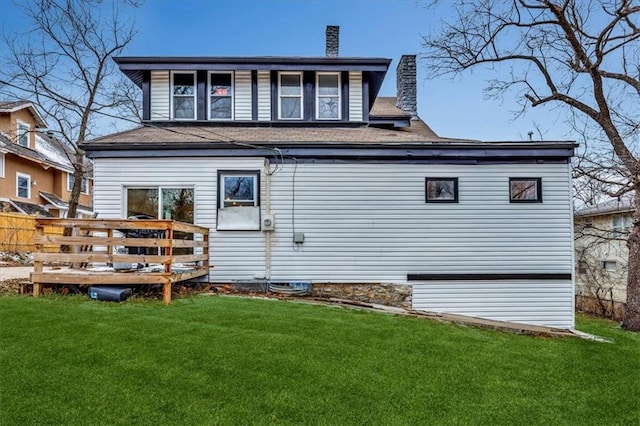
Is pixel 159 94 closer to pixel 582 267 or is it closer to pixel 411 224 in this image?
pixel 411 224

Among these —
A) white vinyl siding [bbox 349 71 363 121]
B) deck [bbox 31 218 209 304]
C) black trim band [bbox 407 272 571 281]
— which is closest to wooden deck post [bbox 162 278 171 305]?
deck [bbox 31 218 209 304]

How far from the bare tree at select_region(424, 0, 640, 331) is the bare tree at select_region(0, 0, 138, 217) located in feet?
36.8

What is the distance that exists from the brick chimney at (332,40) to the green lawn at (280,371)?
9.91 metres

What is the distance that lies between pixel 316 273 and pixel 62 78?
513 inches

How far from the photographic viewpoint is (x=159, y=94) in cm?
1115

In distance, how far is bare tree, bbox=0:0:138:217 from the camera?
14133 millimetres

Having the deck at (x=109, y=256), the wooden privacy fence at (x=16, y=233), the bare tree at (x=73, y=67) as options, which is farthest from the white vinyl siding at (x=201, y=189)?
the wooden privacy fence at (x=16, y=233)

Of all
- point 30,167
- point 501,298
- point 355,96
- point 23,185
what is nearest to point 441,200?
point 501,298

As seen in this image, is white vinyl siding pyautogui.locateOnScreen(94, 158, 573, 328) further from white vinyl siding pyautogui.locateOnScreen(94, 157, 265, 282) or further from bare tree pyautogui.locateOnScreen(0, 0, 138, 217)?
bare tree pyautogui.locateOnScreen(0, 0, 138, 217)

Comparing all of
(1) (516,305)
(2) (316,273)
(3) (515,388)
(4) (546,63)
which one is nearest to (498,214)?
(1) (516,305)

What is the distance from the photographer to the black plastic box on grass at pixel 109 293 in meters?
6.99

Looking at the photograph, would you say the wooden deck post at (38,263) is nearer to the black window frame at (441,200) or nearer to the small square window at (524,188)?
the black window frame at (441,200)

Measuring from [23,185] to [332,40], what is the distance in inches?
701

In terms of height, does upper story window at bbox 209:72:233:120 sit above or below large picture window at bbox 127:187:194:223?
above
